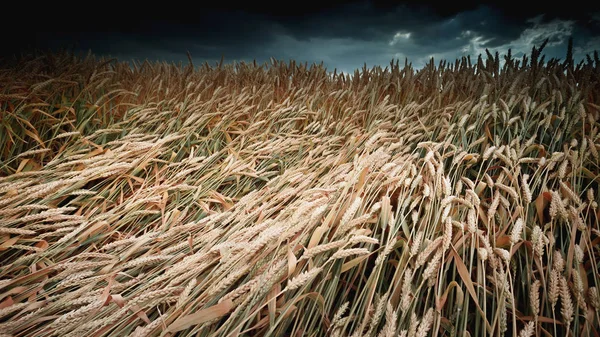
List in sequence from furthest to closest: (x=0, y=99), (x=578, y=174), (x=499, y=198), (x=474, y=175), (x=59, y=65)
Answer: (x=59, y=65) → (x=0, y=99) → (x=474, y=175) → (x=578, y=174) → (x=499, y=198)

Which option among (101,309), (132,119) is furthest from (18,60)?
(101,309)

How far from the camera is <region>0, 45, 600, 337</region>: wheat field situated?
32.0 inches

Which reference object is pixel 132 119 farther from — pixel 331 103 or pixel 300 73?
pixel 300 73

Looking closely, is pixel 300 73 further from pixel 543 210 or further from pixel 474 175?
pixel 543 210

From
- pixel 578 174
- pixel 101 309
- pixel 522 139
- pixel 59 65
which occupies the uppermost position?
pixel 59 65

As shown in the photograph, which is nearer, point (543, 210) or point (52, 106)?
point (543, 210)

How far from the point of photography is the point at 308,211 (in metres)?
1.08

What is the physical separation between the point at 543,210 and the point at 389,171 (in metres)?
0.55

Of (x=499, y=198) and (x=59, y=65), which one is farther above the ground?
(x=59, y=65)

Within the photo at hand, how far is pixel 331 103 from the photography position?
8.58 ft

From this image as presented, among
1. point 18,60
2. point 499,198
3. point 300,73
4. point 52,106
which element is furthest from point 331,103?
point 18,60

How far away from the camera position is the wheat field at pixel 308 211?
0.81 meters

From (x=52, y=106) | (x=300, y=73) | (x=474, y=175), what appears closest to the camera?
(x=474, y=175)

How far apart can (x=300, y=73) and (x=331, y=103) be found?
124 centimetres
